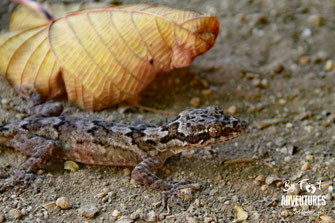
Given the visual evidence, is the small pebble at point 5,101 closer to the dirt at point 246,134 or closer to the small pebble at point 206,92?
the dirt at point 246,134

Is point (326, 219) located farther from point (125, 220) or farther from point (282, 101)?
point (282, 101)

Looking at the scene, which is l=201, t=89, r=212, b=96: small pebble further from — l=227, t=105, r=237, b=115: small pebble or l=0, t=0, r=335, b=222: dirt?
l=227, t=105, r=237, b=115: small pebble

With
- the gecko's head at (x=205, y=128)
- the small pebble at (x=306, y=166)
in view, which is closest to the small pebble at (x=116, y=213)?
the gecko's head at (x=205, y=128)

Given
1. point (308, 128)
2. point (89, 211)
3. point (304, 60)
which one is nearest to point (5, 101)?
point (89, 211)

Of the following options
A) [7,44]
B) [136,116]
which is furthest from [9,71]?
[136,116]

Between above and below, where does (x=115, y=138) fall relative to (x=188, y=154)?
above

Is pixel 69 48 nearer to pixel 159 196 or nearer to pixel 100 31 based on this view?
pixel 100 31
